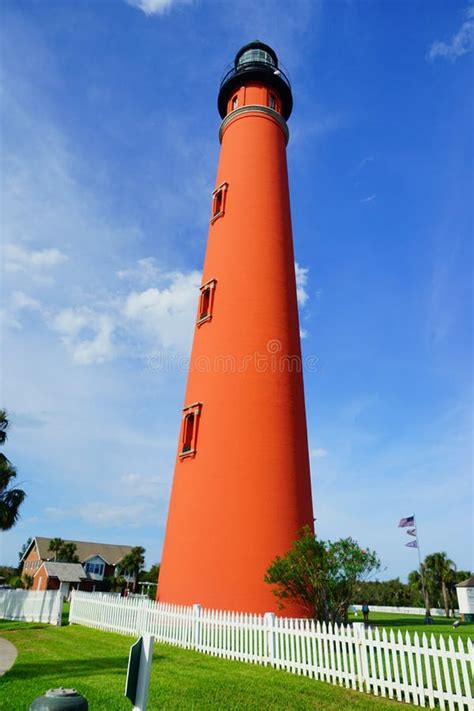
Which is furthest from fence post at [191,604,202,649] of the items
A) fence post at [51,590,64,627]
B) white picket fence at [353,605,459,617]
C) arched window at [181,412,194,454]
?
white picket fence at [353,605,459,617]

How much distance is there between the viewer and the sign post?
2984 mm

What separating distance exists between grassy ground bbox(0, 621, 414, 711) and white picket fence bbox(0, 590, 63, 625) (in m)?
6.34

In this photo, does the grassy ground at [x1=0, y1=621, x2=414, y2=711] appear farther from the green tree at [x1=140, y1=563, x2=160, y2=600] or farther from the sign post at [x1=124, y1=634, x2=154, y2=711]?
the green tree at [x1=140, y1=563, x2=160, y2=600]

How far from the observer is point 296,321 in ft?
49.2

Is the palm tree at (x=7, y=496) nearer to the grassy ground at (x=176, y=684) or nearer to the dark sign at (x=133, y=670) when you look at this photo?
the grassy ground at (x=176, y=684)

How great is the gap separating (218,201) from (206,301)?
3823 mm

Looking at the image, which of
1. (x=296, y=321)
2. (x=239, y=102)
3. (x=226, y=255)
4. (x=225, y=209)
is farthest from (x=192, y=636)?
(x=239, y=102)

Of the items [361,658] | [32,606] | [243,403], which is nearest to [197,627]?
[361,658]

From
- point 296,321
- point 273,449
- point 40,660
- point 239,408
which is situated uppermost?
point 296,321

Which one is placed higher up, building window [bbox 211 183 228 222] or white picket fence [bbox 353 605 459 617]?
building window [bbox 211 183 228 222]

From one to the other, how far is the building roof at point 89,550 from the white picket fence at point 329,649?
165ft

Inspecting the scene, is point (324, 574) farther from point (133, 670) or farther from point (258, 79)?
point (258, 79)

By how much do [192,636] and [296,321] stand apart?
29.2 feet

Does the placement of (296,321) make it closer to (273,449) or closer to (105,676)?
(273,449)
